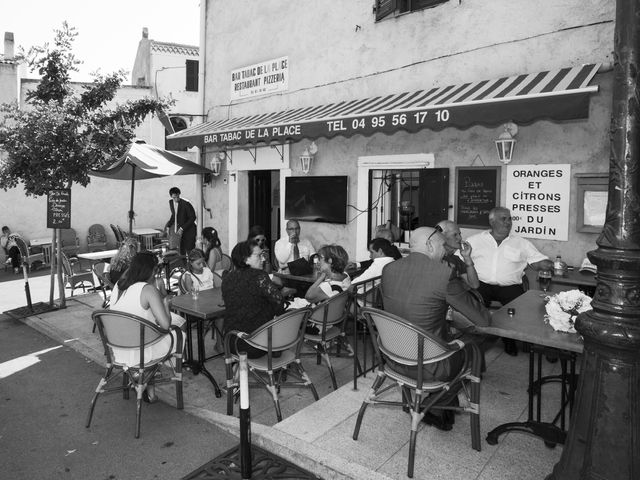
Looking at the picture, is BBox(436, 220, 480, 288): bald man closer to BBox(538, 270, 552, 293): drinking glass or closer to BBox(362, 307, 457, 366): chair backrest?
BBox(538, 270, 552, 293): drinking glass

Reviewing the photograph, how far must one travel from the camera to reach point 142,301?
14.0 ft

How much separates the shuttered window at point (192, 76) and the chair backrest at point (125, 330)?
64.8ft

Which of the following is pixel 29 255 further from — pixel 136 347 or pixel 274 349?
pixel 274 349

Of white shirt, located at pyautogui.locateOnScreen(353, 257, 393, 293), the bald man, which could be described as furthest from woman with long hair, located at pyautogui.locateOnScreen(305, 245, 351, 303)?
the bald man

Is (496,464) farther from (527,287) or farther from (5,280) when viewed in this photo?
(5,280)

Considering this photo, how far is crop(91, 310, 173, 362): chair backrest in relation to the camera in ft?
13.3

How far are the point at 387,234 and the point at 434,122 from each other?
1490mm

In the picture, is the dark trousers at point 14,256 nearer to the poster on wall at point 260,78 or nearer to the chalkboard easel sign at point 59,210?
the chalkboard easel sign at point 59,210

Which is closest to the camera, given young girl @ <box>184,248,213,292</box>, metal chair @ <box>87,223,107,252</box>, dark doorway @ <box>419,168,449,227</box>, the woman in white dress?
the woman in white dress

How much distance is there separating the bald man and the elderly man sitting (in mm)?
987

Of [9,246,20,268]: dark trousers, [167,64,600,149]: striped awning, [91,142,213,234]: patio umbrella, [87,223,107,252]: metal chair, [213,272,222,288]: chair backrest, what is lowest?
[9,246,20,268]: dark trousers

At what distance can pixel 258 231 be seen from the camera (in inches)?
285

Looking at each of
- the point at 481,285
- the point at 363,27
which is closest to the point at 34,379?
the point at 481,285

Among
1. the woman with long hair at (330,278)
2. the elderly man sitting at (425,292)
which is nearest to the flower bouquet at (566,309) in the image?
the elderly man sitting at (425,292)
